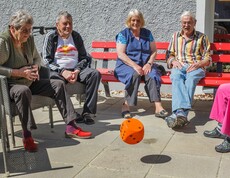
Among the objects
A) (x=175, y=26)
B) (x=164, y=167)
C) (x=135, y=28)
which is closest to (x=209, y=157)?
(x=164, y=167)

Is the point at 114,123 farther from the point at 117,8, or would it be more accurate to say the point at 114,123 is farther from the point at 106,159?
the point at 117,8

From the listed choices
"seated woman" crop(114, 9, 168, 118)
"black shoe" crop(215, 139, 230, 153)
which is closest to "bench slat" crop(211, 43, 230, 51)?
"seated woman" crop(114, 9, 168, 118)

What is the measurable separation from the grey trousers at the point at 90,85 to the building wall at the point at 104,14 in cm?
184

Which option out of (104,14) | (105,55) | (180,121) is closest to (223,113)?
(180,121)

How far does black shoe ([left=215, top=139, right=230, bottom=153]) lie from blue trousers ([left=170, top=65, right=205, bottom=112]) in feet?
2.53

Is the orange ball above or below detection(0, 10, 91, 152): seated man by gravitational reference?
A: below

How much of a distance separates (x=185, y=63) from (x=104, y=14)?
2059 millimetres

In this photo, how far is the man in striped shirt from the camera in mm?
4414

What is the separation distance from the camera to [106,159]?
11.5 feet

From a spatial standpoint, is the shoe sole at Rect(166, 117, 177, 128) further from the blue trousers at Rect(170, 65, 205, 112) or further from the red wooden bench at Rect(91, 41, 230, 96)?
the red wooden bench at Rect(91, 41, 230, 96)

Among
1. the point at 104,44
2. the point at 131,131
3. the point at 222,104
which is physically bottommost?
the point at 131,131

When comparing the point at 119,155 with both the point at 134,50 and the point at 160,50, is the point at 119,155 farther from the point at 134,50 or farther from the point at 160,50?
the point at 160,50

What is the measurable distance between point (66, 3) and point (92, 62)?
1.67m

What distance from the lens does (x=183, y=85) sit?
4.59 m
